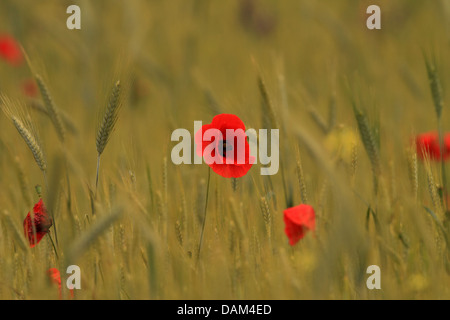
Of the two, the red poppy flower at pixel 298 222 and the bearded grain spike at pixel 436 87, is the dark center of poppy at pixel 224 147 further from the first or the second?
the bearded grain spike at pixel 436 87

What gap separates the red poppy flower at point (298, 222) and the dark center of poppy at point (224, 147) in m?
0.17

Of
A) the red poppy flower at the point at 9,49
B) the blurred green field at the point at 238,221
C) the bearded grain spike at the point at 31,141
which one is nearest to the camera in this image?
the blurred green field at the point at 238,221

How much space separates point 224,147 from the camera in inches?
42.1

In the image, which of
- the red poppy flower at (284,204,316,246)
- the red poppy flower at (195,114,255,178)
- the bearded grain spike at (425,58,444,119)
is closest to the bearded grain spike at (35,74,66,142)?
the red poppy flower at (195,114,255,178)

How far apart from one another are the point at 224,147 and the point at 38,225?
327mm

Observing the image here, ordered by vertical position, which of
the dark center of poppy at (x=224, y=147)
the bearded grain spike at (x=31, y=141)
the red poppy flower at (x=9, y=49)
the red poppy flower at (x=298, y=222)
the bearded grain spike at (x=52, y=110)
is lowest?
the red poppy flower at (x=298, y=222)

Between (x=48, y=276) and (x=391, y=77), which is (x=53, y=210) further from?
(x=391, y=77)

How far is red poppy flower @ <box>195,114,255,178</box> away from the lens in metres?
1.02

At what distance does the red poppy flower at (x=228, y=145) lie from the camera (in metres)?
1.02

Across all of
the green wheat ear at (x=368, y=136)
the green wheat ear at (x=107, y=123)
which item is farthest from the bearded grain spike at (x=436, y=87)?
the green wheat ear at (x=107, y=123)

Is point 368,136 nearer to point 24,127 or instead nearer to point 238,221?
point 238,221

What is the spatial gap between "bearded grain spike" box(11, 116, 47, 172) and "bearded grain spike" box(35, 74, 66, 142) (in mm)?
114

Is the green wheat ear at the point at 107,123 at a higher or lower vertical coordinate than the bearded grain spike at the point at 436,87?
lower
